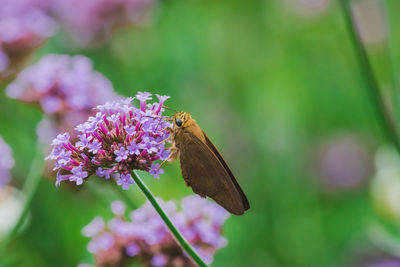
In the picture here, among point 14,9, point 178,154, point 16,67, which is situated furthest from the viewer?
point 14,9

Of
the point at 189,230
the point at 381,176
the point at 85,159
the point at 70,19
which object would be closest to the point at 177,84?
the point at 70,19

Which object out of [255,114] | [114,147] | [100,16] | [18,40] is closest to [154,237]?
[114,147]

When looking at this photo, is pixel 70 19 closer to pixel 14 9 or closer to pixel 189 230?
pixel 14 9

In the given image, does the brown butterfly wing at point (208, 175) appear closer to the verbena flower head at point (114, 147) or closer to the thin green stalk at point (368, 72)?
the verbena flower head at point (114, 147)

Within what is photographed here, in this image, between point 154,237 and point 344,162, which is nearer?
point 154,237

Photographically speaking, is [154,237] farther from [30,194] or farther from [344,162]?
[344,162]

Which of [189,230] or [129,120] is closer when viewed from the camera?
[129,120]

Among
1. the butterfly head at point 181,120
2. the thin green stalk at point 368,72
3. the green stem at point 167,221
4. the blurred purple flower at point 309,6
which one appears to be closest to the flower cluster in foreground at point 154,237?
the butterfly head at point 181,120

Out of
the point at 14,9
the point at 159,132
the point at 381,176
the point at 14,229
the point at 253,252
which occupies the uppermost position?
the point at 14,9
